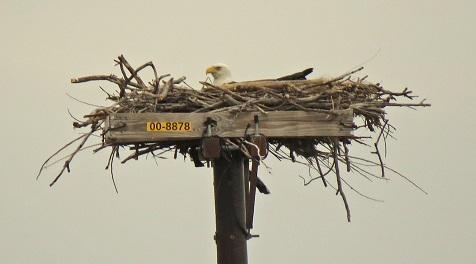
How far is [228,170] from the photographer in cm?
511

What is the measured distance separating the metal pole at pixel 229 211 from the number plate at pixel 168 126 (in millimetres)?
473

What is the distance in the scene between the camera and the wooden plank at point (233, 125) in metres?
4.63

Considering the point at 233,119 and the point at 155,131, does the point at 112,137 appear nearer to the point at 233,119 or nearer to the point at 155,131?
the point at 155,131

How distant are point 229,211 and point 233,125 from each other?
0.57 meters

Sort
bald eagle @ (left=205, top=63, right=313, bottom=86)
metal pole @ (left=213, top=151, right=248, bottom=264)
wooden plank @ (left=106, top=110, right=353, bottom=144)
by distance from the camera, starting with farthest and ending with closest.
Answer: bald eagle @ (left=205, top=63, right=313, bottom=86) < metal pole @ (left=213, top=151, right=248, bottom=264) < wooden plank @ (left=106, top=110, right=353, bottom=144)

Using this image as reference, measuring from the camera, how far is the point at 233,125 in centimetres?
471

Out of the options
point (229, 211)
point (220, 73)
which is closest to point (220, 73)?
point (220, 73)

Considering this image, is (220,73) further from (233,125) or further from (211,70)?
(233,125)

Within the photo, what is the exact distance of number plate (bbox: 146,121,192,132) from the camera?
4637 millimetres

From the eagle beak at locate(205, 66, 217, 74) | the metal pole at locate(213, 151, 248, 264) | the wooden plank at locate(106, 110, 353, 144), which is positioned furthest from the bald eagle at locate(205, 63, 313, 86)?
the wooden plank at locate(106, 110, 353, 144)

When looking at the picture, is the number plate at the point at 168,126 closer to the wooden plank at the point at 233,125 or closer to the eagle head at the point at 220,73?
the wooden plank at the point at 233,125

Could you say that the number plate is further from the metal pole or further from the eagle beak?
the eagle beak

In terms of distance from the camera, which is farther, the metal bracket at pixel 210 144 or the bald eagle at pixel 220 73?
the bald eagle at pixel 220 73

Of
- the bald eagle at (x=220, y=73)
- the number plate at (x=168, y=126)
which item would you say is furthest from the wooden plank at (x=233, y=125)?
the bald eagle at (x=220, y=73)
